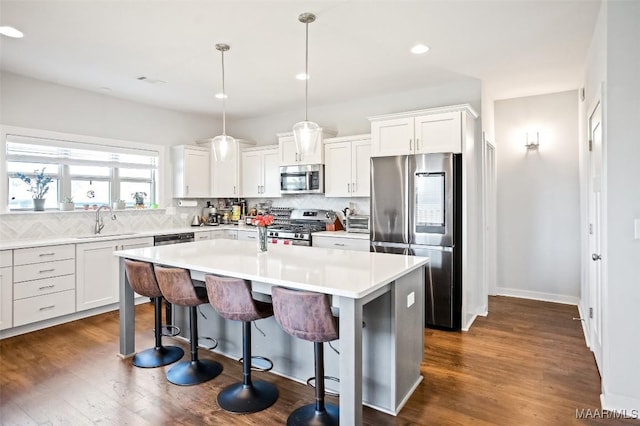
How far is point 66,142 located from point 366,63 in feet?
12.2

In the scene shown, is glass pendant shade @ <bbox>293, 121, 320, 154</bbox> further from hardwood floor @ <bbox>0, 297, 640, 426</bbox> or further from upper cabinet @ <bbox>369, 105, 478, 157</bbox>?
hardwood floor @ <bbox>0, 297, 640, 426</bbox>

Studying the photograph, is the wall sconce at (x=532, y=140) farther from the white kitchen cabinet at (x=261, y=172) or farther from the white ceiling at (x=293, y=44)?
the white kitchen cabinet at (x=261, y=172)

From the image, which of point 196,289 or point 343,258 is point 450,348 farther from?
point 196,289

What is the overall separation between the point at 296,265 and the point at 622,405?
7.46 ft

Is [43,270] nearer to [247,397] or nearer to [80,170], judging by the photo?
[80,170]

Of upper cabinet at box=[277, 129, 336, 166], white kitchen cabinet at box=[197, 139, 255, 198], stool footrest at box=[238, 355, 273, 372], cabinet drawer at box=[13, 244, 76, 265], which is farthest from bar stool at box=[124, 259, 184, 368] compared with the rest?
white kitchen cabinet at box=[197, 139, 255, 198]

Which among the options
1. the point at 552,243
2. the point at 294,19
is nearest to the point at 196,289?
the point at 294,19

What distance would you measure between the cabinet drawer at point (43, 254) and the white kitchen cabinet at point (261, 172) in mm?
2649

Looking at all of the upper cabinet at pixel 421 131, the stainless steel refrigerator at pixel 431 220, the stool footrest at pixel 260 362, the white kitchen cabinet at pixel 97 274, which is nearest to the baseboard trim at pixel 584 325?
the stainless steel refrigerator at pixel 431 220

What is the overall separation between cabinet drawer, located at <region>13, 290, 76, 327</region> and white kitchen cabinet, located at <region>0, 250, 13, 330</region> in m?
0.05

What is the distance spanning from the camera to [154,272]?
2900 mm

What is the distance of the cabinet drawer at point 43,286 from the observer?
377 cm

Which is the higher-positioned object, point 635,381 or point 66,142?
point 66,142

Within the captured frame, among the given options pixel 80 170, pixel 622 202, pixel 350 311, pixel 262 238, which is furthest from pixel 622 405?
pixel 80 170
